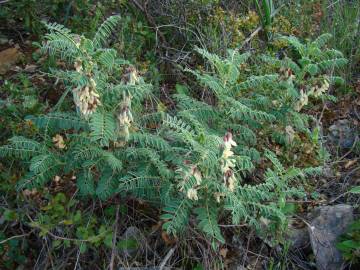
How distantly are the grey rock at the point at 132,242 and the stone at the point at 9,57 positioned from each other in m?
1.99

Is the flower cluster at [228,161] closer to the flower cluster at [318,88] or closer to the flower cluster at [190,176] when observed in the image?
the flower cluster at [190,176]

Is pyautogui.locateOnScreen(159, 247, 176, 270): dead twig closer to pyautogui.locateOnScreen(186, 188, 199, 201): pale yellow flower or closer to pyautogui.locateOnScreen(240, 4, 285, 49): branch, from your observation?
pyautogui.locateOnScreen(186, 188, 199, 201): pale yellow flower

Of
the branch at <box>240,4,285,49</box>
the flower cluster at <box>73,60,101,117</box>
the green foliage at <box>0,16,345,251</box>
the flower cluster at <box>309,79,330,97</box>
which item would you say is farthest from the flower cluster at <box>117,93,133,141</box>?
the branch at <box>240,4,285,49</box>

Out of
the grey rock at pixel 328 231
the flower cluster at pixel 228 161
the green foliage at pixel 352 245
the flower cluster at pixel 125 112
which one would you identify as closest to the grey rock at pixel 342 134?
the grey rock at pixel 328 231

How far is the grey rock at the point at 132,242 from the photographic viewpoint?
9.70 ft

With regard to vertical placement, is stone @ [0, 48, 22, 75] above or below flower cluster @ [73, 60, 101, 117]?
below

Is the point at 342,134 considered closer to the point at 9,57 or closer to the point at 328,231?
the point at 328,231

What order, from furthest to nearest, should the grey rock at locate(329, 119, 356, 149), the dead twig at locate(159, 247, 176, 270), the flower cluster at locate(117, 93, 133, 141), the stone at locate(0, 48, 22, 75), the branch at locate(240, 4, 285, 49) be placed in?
the branch at locate(240, 4, 285, 49)
the stone at locate(0, 48, 22, 75)
the grey rock at locate(329, 119, 356, 149)
the dead twig at locate(159, 247, 176, 270)
the flower cluster at locate(117, 93, 133, 141)

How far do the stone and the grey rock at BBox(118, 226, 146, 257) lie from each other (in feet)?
6.54

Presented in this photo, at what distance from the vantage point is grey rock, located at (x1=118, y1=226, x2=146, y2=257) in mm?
2957

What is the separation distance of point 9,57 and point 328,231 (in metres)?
2.97

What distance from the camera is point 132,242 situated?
2.98m

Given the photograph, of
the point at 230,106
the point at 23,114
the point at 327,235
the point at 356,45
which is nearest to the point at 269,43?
the point at 356,45

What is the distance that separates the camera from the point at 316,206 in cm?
350
